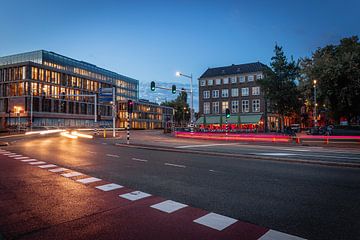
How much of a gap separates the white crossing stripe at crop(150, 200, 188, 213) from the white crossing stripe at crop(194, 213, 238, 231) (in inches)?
27.6

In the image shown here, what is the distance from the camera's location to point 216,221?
444cm

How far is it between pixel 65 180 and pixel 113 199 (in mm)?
2878

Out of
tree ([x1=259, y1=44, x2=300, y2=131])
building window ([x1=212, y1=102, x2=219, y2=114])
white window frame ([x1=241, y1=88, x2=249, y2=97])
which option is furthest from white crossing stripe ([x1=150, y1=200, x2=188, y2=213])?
building window ([x1=212, y1=102, x2=219, y2=114])

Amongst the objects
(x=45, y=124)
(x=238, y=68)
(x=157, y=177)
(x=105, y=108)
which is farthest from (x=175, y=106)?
(x=157, y=177)

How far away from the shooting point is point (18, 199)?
5863 mm

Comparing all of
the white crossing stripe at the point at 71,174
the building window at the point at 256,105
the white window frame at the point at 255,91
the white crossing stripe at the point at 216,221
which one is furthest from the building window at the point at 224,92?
the white crossing stripe at the point at 216,221

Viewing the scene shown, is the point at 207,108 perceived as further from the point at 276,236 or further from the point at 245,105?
the point at 276,236

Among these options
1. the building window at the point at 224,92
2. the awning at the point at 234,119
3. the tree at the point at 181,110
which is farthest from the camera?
the tree at the point at 181,110

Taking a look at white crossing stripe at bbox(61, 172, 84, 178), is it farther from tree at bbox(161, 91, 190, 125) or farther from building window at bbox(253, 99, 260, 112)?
tree at bbox(161, 91, 190, 125)

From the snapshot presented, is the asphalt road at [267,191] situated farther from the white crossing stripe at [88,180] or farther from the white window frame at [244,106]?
the white window frame at [244,106]

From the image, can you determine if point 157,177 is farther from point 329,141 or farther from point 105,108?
point 105,108

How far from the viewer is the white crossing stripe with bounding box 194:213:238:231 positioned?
13.8ft

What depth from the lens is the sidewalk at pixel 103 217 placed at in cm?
394

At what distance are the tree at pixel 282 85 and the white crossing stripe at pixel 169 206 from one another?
44.2 meters
